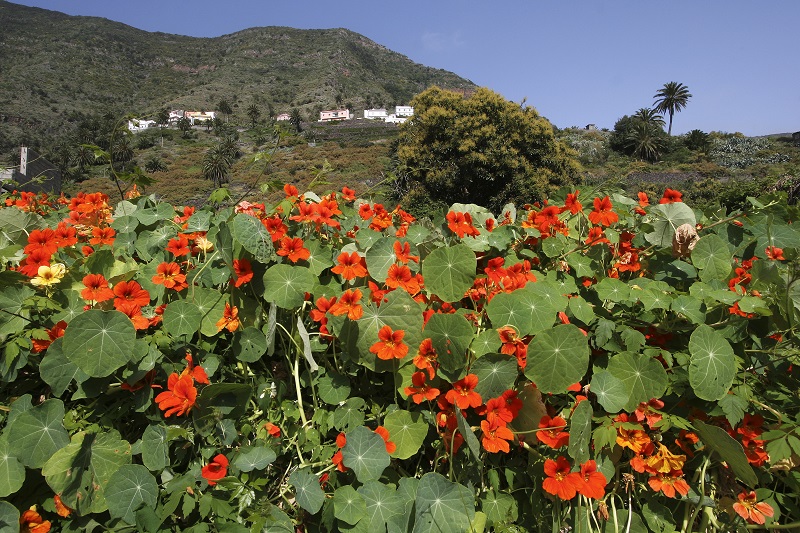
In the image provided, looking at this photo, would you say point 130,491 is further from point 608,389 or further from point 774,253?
point 774,253

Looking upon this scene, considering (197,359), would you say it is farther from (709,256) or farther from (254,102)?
(254,102)

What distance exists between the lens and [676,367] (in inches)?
41.5

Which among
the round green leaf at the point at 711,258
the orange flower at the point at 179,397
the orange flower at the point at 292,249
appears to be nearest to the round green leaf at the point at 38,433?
the orange flower at the point at 179,397

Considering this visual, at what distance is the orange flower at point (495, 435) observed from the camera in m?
0.93

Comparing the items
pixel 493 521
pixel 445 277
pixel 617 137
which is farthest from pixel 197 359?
pixel 617 137

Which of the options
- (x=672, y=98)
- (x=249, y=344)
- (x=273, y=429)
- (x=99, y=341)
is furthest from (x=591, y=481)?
(x=672, y=98)

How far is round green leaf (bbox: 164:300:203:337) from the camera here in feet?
3.44

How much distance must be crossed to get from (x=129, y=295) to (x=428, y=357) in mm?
720

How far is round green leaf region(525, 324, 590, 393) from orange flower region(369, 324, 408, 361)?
0.27 meters

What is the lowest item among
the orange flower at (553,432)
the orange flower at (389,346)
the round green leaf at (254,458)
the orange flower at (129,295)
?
the round green leaf at (254,458)

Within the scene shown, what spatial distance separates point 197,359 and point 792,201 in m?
4.34

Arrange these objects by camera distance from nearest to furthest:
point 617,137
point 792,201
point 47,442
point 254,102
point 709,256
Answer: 1. point 47,442
2. point 709,256
3. point 792,201
4. point 617,137
5. point 254,102

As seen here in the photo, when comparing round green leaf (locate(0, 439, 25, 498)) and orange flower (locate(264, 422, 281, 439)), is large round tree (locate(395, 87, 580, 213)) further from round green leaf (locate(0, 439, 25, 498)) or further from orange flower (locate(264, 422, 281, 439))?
round green leaf (locate(0, 439, 25, 498))

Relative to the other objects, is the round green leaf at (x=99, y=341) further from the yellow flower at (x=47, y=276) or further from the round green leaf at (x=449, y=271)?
the round green leaf at (x=449, y=271)
